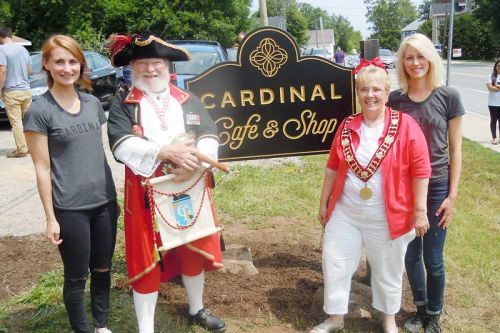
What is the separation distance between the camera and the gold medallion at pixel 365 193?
9.02 feet

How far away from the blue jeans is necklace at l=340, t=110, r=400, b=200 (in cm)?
41

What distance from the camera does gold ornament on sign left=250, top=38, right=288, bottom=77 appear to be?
136 inches

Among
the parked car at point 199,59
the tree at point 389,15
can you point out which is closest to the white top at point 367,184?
the parked car at point 199,59

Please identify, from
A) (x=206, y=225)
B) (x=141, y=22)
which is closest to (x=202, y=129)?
(x=206, y=225)

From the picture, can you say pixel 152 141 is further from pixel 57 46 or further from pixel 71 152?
pixel 57 46

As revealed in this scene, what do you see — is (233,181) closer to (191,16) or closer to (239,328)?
(239,328)

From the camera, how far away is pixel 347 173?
9.21 ft

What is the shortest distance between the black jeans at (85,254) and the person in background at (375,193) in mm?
1198

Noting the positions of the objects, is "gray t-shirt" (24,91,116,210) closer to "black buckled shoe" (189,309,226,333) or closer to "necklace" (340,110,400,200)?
"black buckled shoe" (189,309,226,333)

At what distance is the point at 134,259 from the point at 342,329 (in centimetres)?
130

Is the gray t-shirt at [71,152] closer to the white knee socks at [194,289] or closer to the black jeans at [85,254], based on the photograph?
the black jeans at [85,254]

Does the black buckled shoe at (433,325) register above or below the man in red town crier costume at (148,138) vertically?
below

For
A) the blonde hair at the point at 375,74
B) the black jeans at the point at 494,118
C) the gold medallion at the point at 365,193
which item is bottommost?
the black jeans at the point at 494,118

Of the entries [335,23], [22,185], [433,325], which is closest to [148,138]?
[433,325]
